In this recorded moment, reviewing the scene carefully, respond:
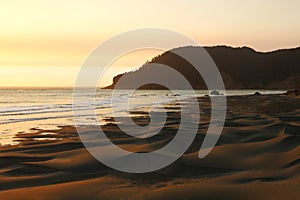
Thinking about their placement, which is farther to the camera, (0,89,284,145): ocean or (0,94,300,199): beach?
(0,89,284,145): ocean

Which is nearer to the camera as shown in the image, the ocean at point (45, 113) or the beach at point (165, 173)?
the beach at point (165, 173)

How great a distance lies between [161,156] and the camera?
8.29 m

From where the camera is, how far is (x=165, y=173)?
6727 mm

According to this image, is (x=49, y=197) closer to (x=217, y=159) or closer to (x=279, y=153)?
(x=217, y=159)

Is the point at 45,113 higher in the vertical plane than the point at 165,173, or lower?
lower

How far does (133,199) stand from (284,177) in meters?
2.67

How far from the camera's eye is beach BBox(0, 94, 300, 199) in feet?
17.6

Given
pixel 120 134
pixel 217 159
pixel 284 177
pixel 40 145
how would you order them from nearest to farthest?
pixel 284 177 → pixel 217 159 → pixel 40 145 → pixel 120 134

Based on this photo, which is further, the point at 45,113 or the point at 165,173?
the point at 45,113

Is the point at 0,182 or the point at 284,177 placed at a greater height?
the point at 284,177

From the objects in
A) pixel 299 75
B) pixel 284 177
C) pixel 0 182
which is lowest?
pixel 0 182

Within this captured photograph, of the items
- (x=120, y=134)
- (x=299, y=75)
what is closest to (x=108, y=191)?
(x=120, y=134)

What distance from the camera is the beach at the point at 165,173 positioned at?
5355 millimetres

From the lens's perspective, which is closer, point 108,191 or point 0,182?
point 108,191
